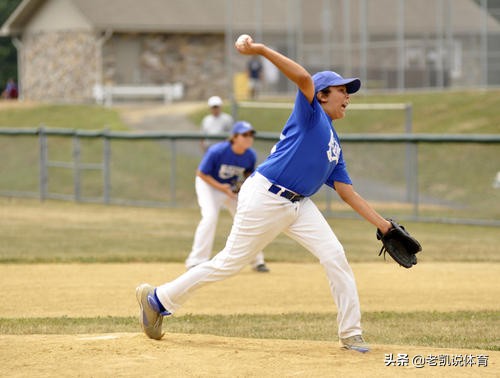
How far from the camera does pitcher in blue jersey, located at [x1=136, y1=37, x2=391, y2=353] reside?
265 inches

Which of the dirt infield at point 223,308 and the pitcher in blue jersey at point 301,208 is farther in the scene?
the pitcher in blue jersey at point 301,208

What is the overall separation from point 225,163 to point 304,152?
5.25 metres

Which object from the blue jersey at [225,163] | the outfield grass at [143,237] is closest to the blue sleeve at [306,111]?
the blue jersey at [225,163]

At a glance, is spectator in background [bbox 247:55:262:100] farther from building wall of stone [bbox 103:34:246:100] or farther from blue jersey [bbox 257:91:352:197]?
blue jersey [bbox 257:91:352:197]

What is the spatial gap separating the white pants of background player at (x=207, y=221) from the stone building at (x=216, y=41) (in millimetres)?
20721

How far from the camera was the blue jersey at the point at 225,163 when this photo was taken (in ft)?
39.0

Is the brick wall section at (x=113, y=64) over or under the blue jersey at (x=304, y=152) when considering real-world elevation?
over

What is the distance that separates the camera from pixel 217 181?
1198cm

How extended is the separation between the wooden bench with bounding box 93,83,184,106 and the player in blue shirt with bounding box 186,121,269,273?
28.1m

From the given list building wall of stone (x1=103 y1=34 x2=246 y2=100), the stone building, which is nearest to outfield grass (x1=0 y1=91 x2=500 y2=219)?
the stone building

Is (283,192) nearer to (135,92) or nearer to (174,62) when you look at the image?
(135,92)

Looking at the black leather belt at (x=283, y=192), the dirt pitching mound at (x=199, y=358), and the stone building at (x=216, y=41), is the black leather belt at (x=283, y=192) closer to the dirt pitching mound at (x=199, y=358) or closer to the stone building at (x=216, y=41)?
the dirt pitching mound at (x=199, y=358)

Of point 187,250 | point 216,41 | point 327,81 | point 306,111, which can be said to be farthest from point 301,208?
point 216,41

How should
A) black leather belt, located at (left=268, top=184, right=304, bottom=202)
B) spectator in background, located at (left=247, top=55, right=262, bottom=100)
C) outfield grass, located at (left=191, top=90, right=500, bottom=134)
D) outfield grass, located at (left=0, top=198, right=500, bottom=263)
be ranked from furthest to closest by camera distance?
spectator in background, located at (left=247, top=55, right=262, bottom=100) < outfield grass, located at (left=191, top=90, right=500, bottom=134) < outfield grass, located at (left=0, top=198, right=500, bottom=263) < black leather belt, located at (left=268, top=184, right=304, bottom=202)
